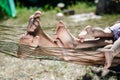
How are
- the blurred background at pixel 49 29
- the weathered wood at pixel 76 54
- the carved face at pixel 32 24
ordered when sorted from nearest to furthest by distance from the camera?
the weathered wood at pixel 76 54, the carved face at pixel 32 24, the blurred background at pixel 49 29

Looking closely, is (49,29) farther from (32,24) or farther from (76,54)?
(76,54)

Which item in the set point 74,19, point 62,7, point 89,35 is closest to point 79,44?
point 89,35

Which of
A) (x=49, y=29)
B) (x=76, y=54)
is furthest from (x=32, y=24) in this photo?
(x=49, y=29)

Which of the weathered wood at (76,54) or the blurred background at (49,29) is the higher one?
the weathered wood at (76,54)

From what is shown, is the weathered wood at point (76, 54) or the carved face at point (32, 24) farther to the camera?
the carved face at point (32, 24)

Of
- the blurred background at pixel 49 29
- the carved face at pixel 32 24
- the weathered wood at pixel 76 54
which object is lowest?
the blurred background at pixel 49 29

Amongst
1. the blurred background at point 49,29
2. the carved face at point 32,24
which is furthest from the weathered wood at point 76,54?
the blurred background at point 49,29

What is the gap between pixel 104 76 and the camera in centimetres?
562

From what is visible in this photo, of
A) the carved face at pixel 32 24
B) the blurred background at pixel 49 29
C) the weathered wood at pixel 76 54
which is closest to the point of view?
the weathered wood at pixel 76 54

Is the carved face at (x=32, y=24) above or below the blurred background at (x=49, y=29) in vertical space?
above

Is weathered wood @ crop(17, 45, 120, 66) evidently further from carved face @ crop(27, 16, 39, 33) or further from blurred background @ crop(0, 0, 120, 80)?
blurred background @ crop(0, 0, 120, 80)

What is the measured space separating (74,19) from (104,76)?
13.7 ft

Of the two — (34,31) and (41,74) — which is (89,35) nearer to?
(34,31)

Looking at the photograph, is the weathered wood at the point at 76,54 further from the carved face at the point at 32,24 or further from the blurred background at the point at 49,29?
the blurred background at the point at 49,29
